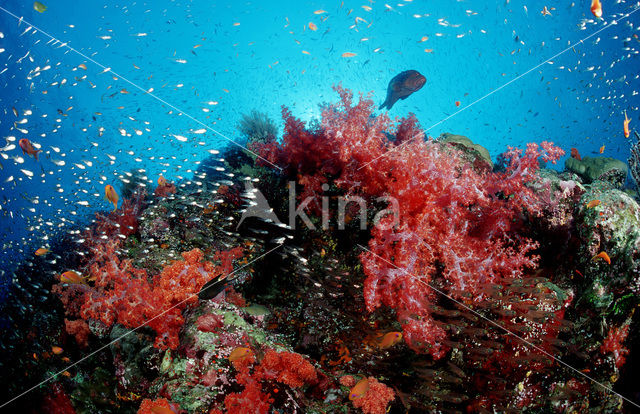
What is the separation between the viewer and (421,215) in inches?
146

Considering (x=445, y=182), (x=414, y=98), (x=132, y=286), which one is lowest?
(x=132, y=286)

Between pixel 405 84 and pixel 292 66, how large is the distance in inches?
1329

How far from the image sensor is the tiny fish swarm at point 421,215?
3553 millimetres

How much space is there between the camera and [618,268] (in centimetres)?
364

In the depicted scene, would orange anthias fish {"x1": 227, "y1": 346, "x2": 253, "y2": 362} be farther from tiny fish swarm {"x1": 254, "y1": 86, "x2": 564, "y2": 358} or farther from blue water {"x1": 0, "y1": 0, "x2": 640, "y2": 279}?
blue water {"x1": 0, "y1": 0, "x2": 640, "y2": 279}

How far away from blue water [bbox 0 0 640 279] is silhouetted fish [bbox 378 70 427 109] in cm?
1718

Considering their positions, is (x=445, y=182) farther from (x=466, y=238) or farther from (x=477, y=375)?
(x=477, y=375)

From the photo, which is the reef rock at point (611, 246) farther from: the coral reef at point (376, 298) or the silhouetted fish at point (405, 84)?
the silhouetted fish at point (405, 84)

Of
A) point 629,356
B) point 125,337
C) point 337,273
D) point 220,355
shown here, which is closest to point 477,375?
point 337,273

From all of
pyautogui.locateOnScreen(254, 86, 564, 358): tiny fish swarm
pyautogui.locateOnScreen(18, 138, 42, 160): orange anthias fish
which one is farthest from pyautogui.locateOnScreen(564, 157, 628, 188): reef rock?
pyautogui.locateOnScreen(18, 138, 42, 160): orange anthias fish

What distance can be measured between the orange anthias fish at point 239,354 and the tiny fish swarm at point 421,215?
155 cm

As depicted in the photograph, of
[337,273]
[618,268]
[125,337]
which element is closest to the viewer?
[618,268]

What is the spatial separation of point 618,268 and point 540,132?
187 ft

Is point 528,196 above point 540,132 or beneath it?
beneath
